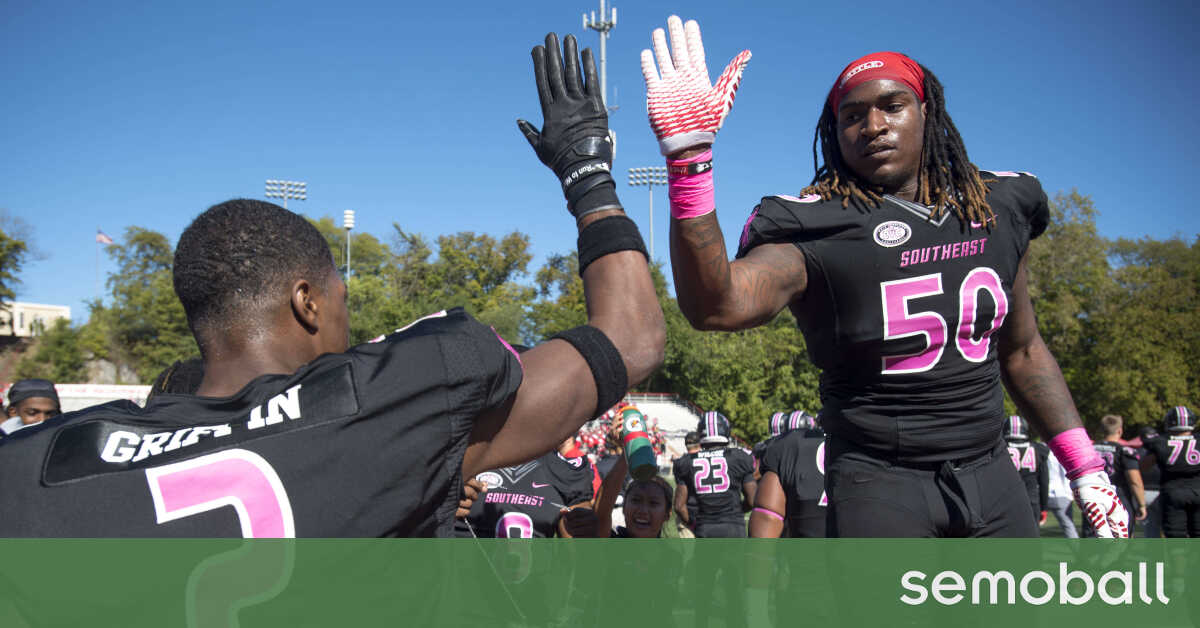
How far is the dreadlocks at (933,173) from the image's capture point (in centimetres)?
265

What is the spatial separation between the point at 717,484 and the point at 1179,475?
5.62m

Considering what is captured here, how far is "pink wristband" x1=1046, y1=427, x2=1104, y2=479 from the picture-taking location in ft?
9.64

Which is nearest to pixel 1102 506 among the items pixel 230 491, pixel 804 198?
pixel 804 198

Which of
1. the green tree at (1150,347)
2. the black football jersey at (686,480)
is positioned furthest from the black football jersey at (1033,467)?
the green tree at (1150,347)

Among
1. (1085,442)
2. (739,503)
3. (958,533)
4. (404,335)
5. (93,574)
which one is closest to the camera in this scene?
(93,574)

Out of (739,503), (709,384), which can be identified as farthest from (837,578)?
(709,384)

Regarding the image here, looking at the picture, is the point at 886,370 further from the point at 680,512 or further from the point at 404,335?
the point at 680,512

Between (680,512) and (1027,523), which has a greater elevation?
(1027,523)

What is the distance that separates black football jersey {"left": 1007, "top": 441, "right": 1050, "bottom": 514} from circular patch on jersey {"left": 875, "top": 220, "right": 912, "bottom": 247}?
8.00m

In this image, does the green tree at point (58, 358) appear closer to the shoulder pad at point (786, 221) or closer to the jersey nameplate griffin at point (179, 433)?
the shoulder pad at point (786, 221)

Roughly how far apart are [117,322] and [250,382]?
202ft

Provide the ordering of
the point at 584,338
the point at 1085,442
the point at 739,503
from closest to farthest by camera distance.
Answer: the point at 584,338
the point at 1085,442
the point at 739,503

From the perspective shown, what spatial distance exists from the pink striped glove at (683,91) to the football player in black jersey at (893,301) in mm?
30

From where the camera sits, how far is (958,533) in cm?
250
